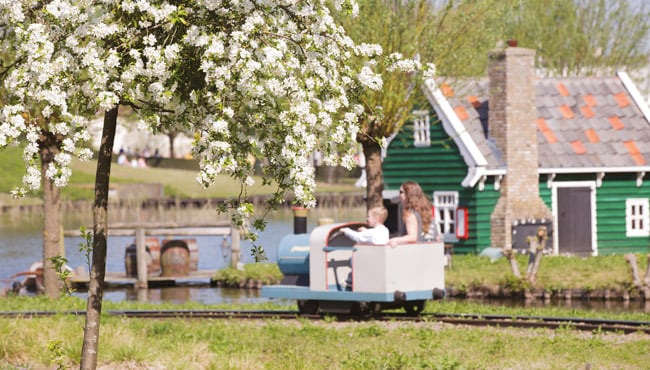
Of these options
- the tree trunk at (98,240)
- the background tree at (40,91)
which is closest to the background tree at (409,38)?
the tree trunk at (98,240)

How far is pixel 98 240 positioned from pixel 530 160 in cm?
2346

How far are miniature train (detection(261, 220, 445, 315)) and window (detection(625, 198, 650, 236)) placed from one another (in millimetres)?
17144

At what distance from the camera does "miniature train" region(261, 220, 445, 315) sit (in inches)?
687

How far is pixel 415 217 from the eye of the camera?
17531 mm

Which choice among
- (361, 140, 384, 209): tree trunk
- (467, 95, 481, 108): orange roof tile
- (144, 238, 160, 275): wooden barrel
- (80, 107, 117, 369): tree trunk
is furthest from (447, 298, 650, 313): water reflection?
(80, 107, 117, 369): tree trunk

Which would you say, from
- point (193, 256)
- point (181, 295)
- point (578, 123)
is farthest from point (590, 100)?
point (181, 295)

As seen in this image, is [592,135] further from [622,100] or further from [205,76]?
[205,76]

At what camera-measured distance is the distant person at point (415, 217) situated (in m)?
17.1

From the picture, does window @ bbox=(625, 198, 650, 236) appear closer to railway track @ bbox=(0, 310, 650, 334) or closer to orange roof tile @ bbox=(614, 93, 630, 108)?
orange roof tile @ bbox=(614, 93, 630, 108)

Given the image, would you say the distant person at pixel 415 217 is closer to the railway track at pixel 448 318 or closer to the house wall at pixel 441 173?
the railway track at pixel 448 318

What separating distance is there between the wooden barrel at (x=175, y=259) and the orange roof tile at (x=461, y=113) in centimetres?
832

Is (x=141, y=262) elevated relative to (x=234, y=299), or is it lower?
elevated

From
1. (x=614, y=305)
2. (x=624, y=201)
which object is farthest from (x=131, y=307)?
(x=624, y=201)

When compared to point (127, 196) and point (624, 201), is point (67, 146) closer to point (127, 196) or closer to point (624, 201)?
point (624, 201)
